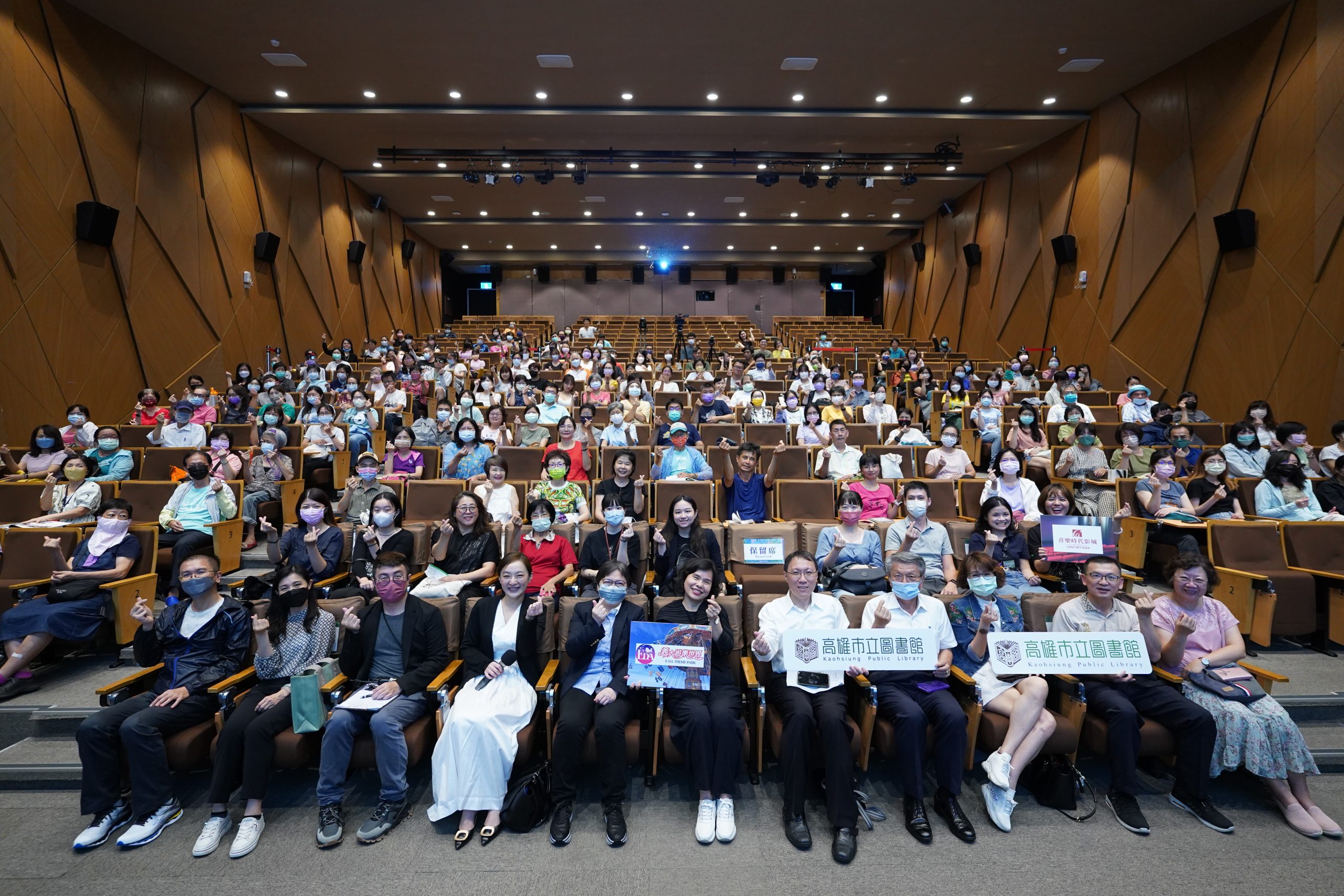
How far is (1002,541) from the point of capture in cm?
422

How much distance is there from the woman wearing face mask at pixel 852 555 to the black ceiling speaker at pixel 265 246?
1120 centimetres

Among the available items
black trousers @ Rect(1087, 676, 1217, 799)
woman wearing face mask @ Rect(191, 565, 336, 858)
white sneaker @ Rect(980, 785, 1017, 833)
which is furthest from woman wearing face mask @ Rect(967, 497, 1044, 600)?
woman wearing face mask @ Rect(191, 565, 336, 858)

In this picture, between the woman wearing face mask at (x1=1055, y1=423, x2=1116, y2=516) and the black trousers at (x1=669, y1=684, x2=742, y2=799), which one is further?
the woman wearing face mask at (x1=1055, y1=423, x2=1116, y2=516)

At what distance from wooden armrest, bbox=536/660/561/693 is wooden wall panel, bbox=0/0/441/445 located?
24.0 feet

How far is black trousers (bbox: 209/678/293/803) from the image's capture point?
9.50 feet

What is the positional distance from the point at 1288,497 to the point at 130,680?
746 cm

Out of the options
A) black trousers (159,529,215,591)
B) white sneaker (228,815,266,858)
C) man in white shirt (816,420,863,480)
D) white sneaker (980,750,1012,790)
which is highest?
man in white shirt (816,420,863,480)

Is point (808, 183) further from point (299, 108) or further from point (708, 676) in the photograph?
point (708, 676)

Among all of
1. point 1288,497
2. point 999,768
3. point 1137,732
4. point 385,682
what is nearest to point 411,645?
point 385,682

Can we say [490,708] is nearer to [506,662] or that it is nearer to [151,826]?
[506,662]

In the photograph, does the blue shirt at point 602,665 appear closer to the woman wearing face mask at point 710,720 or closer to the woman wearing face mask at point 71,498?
the woman wearing face mask at point 710,720

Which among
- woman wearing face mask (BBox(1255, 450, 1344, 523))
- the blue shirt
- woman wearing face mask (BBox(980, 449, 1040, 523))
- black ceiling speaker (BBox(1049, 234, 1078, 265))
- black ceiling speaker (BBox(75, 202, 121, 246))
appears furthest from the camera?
black ceiling speaker (BBox(1049, 234, 1078, 265))

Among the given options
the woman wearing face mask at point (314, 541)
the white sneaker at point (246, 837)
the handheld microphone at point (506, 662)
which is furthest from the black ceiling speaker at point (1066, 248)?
the white sneaker at point (246, 837)

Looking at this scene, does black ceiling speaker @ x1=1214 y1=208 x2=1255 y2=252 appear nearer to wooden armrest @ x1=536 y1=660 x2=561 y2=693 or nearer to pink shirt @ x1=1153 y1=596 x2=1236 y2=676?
pink shirt @ x1=1153 y1=596 x2=1236 y2=676
